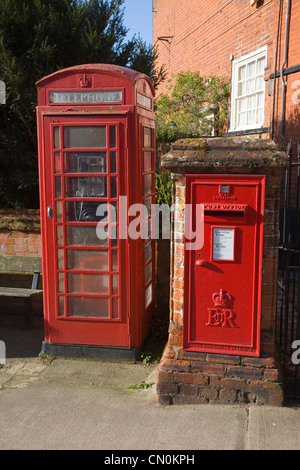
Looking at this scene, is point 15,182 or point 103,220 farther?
point 15,182

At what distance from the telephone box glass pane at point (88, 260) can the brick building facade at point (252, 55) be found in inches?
133

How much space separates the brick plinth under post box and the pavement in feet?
0.49

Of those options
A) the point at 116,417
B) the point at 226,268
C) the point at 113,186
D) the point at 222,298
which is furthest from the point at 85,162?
the point at 116,417

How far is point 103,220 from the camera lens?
14.6 feet

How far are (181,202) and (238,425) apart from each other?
180 cm

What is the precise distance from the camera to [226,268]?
359 centimetres

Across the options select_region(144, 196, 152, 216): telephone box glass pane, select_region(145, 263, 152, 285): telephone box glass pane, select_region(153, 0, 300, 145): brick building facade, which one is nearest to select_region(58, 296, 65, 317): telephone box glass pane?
select_region(145, 263, 152, 285): telephone box glass pane

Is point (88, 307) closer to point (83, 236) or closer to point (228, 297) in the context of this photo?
point (83, 236)

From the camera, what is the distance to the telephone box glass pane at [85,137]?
14.1 feet

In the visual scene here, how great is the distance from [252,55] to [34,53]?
18.3 feet

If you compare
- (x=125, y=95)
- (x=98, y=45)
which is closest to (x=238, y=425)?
(x=125, y=95)

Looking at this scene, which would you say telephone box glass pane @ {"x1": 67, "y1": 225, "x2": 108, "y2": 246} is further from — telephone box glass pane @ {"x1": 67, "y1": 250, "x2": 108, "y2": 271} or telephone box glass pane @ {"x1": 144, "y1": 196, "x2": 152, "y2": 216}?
telephone box glass pane @ {"x1": 144, "y1": 196, "x2": 152, "y2": 216}

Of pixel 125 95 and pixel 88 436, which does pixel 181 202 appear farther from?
pixel 88 436

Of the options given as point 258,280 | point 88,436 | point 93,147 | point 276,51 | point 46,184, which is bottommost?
point 88,436
